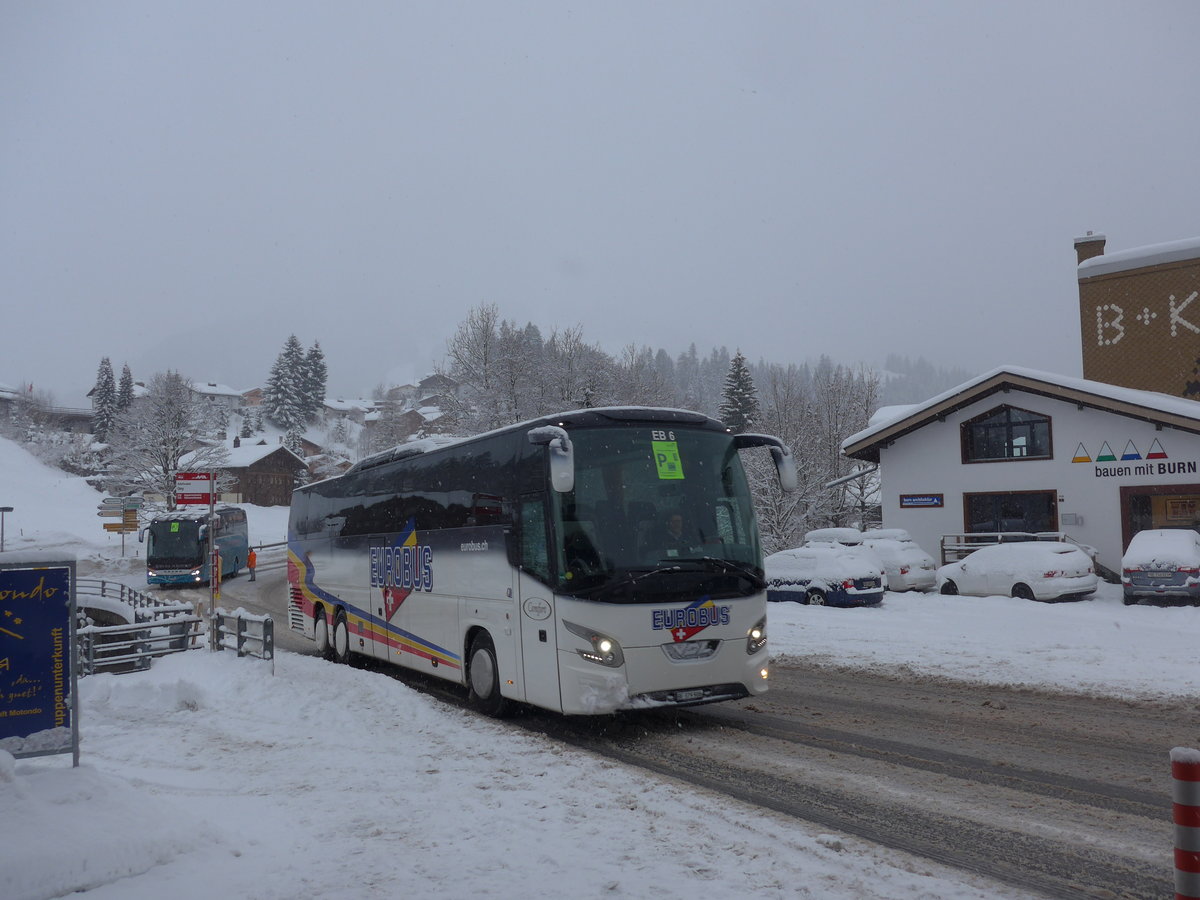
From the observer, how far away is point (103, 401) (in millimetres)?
107750

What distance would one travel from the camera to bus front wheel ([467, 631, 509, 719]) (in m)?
10.2

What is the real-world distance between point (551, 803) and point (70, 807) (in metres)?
3.24

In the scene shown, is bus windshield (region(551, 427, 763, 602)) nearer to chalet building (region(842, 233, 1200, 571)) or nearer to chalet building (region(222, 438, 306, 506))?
chalet building (region(842, 233, 1200, 571))

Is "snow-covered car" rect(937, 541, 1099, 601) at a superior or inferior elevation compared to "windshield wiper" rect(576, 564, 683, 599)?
inferior

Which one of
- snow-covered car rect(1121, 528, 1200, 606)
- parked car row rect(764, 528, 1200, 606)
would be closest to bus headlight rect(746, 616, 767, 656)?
parked car row rect(764, 528, 1200, 606)

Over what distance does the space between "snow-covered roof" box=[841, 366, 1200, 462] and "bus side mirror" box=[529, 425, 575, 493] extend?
24.3 metres

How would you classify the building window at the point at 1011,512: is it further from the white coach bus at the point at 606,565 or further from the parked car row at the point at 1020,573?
the white coach bus at the point at 606,565

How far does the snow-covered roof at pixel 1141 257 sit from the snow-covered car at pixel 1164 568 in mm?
16831

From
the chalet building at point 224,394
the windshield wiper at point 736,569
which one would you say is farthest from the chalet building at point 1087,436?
the chalet building at point 224,394

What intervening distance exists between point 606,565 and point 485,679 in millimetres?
2848

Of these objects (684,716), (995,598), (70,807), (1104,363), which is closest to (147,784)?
(70,807)

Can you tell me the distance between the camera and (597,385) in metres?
47.9

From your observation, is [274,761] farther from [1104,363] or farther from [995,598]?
[1104,363]

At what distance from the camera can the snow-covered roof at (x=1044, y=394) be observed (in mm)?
26359
